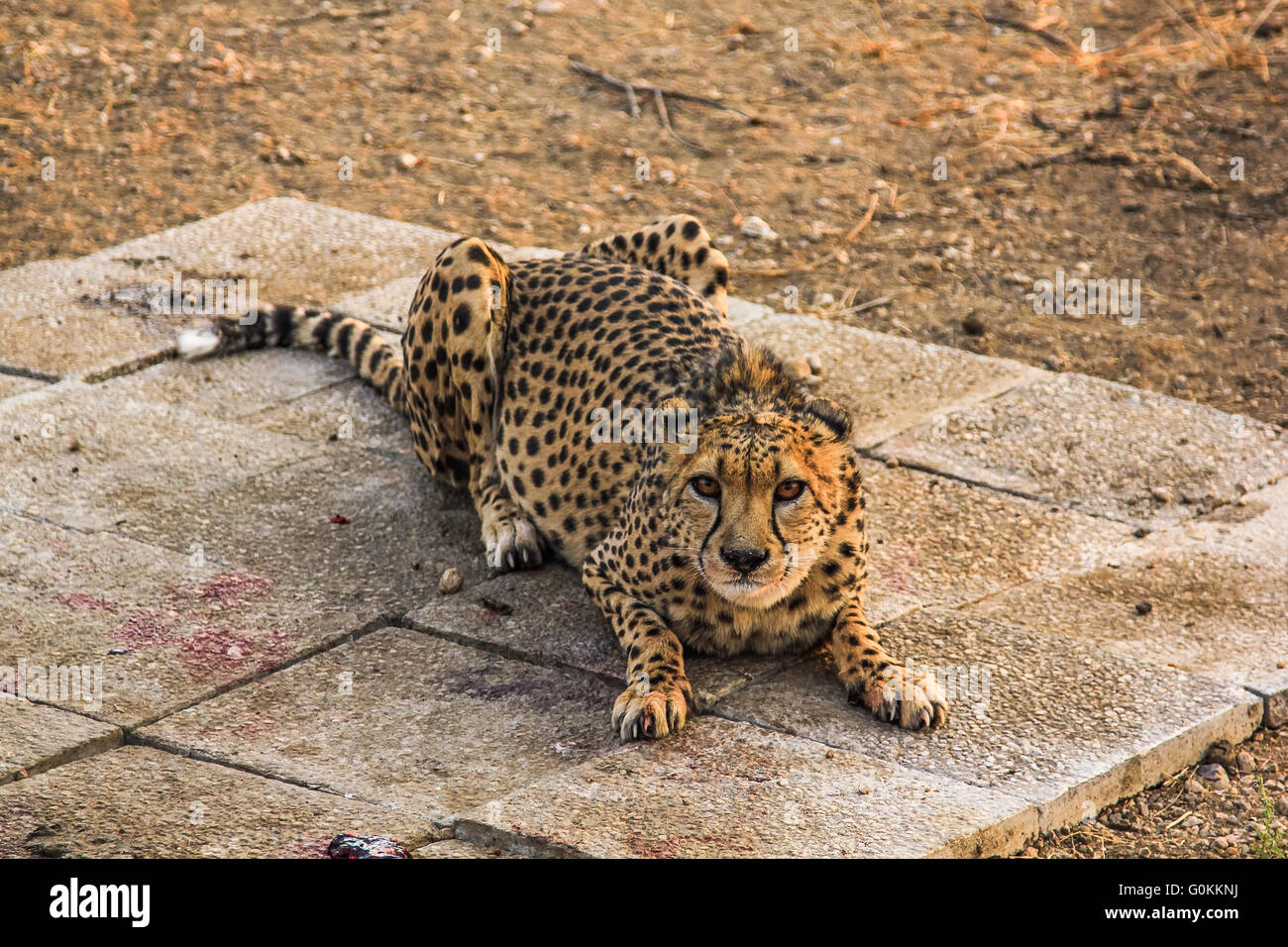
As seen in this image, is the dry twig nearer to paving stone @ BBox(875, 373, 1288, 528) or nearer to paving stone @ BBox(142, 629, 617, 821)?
paving stone @ BBox(875, 373, 1288, 528)

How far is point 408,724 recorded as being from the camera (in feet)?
14.9

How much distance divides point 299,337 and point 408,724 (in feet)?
9.36

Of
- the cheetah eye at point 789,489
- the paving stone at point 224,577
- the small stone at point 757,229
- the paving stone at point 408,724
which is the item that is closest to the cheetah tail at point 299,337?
the paving stone at point 224,577

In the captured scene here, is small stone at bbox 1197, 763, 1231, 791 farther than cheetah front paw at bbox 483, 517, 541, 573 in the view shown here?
No

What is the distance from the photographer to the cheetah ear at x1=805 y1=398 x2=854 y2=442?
4715 mm

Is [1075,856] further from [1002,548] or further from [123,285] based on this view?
[123,285]

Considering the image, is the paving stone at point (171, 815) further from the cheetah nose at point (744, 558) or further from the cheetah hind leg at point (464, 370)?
the cheetah hind leg at point (464, 370)

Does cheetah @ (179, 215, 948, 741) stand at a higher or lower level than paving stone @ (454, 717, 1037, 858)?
higher

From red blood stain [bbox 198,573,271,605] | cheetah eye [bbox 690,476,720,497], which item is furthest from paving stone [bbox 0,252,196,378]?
cheetah eye [bbox 690,476,720,497]

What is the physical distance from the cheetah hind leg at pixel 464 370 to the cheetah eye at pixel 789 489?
1297 millimetres

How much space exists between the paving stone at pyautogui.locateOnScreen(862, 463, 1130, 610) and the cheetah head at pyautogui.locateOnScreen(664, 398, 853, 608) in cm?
69

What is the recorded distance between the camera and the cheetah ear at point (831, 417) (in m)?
4.71
